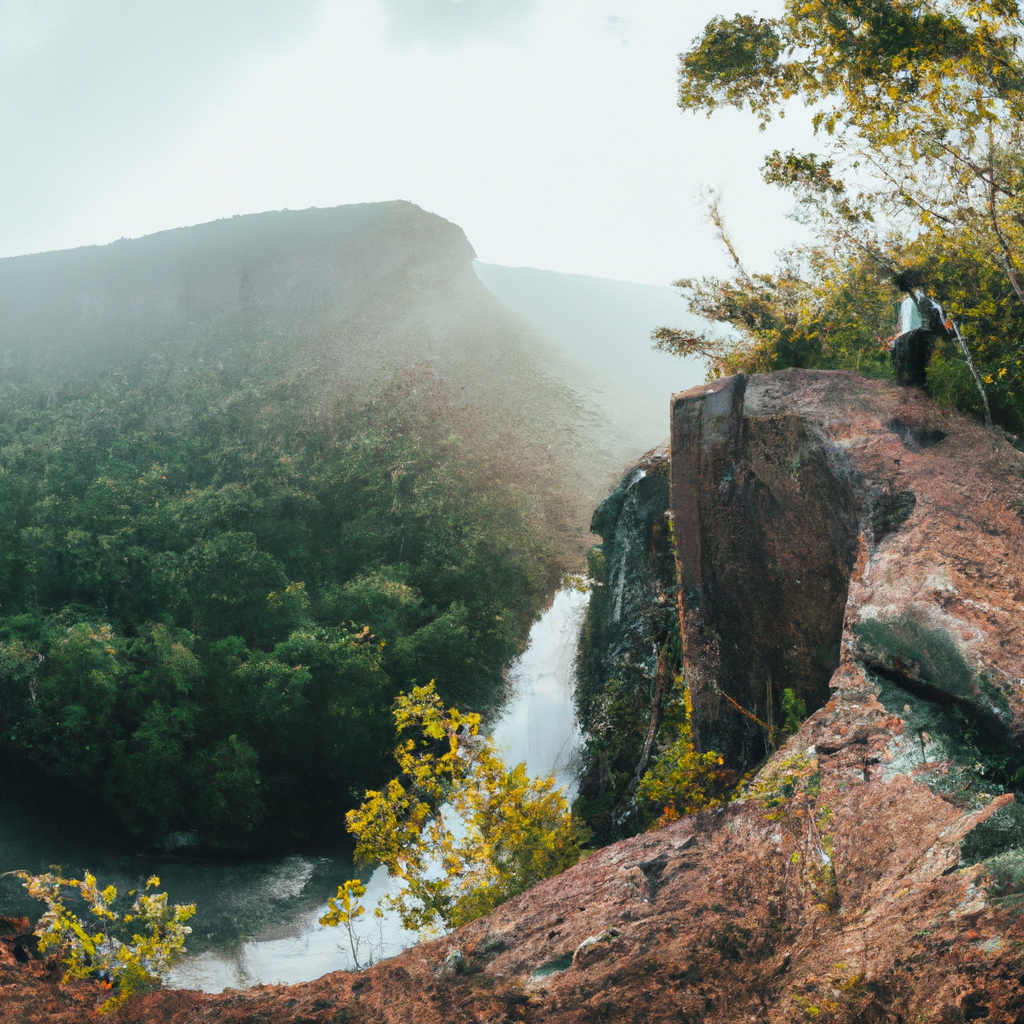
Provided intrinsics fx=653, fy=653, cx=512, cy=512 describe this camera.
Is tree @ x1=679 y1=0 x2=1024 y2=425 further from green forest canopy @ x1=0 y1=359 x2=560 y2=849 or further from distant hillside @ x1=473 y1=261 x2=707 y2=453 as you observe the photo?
distant hillside @ x1=473 y1=261 x2=707 y2=453

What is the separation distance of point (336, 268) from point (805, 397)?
4043 cm

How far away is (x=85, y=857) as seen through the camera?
1372cm

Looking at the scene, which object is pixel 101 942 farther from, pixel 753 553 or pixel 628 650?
pixel 628 650

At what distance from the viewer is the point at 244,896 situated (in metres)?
13.5

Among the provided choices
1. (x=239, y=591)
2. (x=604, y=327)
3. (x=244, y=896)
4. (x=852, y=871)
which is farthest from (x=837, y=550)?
(x=604, y=327)

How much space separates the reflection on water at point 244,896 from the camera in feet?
37.3

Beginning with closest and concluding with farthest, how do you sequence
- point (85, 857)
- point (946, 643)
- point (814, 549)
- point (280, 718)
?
1. point (946, 643)
2. point (814, 549)
3. point (85, 857)
4. point (280, 718)

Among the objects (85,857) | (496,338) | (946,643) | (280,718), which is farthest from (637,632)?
(496,338)

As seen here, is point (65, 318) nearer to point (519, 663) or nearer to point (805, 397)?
point (519, 663)

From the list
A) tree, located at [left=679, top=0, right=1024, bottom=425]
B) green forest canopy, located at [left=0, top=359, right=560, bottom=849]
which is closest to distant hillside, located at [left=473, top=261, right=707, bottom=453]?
green forest canopy, located at [left=0, top=359, right=560, bottom=849]

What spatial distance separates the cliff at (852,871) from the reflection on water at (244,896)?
7996 mm

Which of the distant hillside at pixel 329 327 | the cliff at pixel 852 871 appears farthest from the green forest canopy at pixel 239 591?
the cliff at pixel 852 871

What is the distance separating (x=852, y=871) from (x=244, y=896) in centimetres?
1397

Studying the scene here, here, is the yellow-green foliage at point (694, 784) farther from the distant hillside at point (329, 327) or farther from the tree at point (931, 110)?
the distant hillside at point (329, 327)
